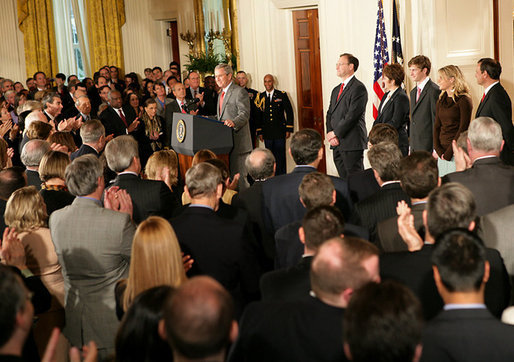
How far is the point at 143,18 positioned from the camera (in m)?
16.2

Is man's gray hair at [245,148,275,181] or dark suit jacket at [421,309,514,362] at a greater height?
man's gray hair at [245,148,275,181]

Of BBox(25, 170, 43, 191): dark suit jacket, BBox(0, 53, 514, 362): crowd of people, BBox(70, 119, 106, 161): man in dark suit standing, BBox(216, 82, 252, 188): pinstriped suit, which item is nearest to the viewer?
BBox(0, 53, 514, 362): crowd of people

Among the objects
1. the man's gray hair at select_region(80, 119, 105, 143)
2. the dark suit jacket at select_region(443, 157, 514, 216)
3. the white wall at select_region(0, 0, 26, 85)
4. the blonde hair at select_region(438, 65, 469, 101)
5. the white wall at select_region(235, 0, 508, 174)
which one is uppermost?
the white wall at select_region(0, 0, 26, 85)

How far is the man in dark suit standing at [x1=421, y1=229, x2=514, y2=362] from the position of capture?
218cm

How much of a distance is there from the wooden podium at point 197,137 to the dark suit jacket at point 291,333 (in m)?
4.61

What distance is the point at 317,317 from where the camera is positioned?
2273 millimetres

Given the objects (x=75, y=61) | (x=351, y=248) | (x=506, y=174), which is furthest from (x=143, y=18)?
(x=351, y=248)

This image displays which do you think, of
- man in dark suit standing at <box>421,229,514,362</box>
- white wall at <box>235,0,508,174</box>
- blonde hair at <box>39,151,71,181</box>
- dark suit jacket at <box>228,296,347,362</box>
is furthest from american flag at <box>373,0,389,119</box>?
dark suit jacket at <box>228,296,347,362</box>

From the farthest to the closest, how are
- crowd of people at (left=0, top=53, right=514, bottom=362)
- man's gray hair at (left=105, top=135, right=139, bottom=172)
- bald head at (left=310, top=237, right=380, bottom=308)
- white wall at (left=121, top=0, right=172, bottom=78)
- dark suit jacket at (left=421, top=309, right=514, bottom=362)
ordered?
white wall at (left=121, top=0, right=172, bottom=78), man's gray hair at (left=105, top=135, right=139, bottom=172), bald head at (left=310, top=237, right=380, bottom=308), dark suit jacket at (left=421, top=309, right=514, bottom=362), crowd of people at (left=0, top=53, right=514, bottom=362)

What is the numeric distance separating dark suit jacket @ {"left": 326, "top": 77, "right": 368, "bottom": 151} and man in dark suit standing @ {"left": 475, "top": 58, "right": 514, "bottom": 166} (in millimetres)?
1332

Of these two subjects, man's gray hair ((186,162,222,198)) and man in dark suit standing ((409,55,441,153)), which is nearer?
man's gray hair ((186,162,222,198))

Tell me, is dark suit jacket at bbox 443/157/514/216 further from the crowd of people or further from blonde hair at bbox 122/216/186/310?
blonde hair at bbox 122/216/186/310

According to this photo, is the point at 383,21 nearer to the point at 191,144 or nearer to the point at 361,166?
the point at 361,166

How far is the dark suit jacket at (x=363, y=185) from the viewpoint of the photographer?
15.3 feet
